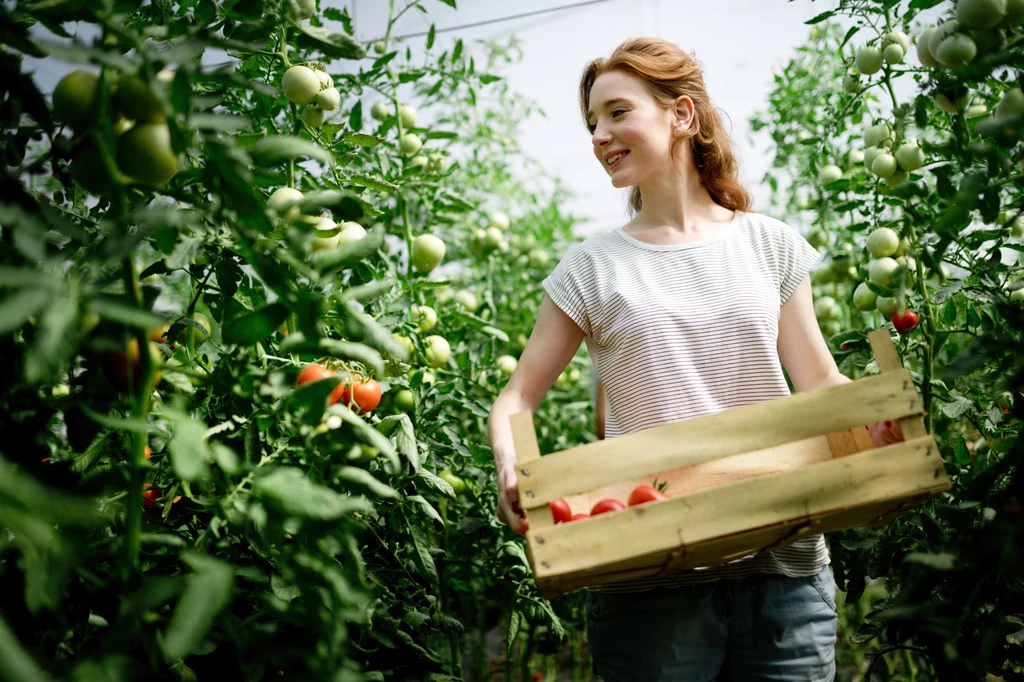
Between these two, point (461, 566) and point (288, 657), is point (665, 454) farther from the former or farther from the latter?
point (461, 566)

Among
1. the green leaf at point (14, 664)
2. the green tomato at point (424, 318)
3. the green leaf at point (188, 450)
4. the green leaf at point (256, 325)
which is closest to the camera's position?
the green leaf at point (14, 664)

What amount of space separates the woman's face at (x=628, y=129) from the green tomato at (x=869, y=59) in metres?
0.33

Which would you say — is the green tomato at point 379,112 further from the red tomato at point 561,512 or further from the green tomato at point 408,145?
the red tomato at point 561,512

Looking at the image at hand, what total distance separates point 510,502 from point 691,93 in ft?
2.48

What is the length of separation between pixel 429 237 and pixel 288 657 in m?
1.05

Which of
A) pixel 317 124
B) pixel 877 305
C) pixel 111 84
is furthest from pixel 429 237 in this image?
pixel 111 84

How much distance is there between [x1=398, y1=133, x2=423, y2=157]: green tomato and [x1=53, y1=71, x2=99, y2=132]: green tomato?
0.97 meters

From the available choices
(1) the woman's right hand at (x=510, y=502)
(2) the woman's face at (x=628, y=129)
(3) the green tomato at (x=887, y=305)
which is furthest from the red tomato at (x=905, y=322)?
(1) the woman's right hand at (x=510, y=502)

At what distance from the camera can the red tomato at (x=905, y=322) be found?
1133 millimetres

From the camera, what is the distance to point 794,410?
769 millimetres

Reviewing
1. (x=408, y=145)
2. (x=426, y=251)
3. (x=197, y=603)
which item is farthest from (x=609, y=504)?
(x=408, y=145)

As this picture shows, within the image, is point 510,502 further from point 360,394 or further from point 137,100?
point 137,100

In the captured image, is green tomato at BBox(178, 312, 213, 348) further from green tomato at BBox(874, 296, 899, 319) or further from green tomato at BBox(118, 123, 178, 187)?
green tomato at BBox(874, 296, 899, 319)

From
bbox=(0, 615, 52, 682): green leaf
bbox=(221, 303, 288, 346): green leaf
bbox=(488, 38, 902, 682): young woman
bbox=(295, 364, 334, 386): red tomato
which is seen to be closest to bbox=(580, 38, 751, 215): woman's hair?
bbox=(488, 38, 902, 682): young woman
